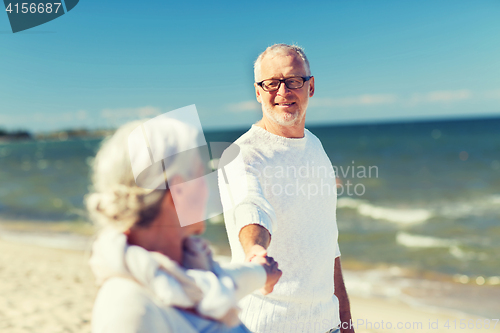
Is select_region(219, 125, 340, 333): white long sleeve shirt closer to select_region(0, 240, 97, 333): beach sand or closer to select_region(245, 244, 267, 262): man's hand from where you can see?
select_region(245, 244, 267, 262): man's hand

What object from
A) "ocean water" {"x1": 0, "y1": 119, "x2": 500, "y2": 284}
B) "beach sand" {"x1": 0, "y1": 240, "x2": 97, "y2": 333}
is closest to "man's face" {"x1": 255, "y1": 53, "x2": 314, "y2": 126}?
"ocean water" {"x1": 0, "y1": 119, "x2": 500, "y2": 284}

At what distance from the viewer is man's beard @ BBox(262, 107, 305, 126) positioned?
1938 mm

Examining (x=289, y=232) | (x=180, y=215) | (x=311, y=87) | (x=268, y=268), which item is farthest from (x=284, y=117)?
(x=180, y=215)

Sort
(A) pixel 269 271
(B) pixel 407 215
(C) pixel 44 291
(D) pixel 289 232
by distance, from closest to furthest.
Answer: (A) pixel 269 271
(D) pixel 289 232
(C) pixel 44 291
(B) pixel 407 215

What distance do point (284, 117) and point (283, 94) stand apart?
0.12 meters

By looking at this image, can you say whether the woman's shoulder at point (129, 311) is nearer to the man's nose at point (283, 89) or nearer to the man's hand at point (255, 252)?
the man's hand at point (255, 252)

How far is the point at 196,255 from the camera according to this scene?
889 mm

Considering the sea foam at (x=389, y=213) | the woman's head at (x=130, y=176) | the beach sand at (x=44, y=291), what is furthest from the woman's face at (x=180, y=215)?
the sea foam at (x=389, y=213)

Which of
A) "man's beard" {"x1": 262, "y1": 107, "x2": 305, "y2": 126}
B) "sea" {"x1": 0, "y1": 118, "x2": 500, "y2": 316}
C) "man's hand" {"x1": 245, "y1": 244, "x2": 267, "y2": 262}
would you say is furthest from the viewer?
"sea" {"x1": 0, "y1": 118, "x2": 500, "y2": 316}

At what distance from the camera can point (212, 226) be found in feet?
40.7

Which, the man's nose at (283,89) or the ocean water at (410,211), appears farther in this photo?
the ocean water at (410,211)

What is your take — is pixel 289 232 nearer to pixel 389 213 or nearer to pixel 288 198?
pixel 288 198

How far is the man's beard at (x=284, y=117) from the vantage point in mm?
1938

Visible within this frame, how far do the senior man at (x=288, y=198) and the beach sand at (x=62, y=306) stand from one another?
4.29 m
